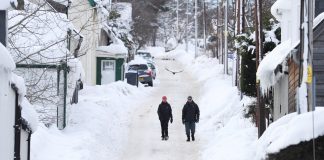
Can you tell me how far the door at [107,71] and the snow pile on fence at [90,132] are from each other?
9489mm

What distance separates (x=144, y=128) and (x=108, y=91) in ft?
31.5

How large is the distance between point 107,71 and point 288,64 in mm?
27302

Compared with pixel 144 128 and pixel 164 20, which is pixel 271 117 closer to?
pixel 144 128

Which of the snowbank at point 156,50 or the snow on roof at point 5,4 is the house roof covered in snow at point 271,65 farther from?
the snowbank at point 156,50

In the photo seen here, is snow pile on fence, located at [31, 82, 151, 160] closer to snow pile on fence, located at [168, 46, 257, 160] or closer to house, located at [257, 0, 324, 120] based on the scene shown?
snow pile on fence, located at [168, 46, 257, 160]

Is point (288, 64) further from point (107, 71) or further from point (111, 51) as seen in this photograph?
point (107, 71)

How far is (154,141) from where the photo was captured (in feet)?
74.4

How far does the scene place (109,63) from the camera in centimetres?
4506

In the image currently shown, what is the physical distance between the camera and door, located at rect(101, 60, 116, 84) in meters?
44.8

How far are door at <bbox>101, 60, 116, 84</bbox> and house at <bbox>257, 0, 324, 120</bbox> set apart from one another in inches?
889

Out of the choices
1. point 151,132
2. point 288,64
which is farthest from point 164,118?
point 288,64

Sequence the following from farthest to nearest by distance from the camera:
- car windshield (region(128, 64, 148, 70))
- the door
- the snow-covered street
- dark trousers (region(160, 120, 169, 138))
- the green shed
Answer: car windshield (region(128, 64, 148, 70)), the door, the green shed, dark trousers (region(160, 120, 169, 138)), the snow-covered street

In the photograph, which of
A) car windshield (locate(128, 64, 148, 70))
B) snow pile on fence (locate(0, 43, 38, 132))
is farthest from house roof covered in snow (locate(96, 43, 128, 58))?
snow pile on fence (locate(0, 43, 38, 132))

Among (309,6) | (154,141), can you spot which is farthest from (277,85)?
(309,6)
